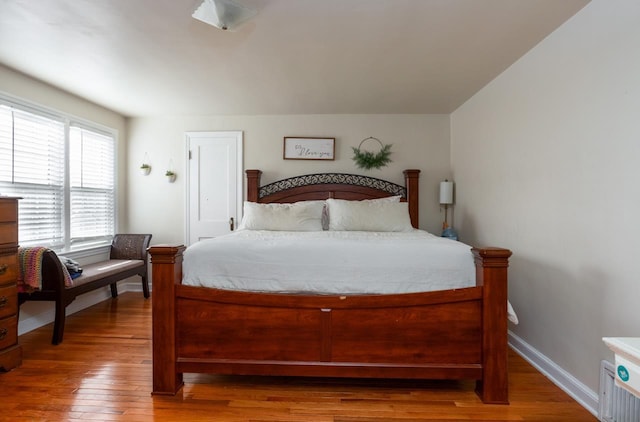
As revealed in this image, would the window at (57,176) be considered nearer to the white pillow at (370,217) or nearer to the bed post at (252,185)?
the bed post at (252,185)

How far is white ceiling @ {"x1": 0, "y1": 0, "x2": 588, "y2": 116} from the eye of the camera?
185 centimetres

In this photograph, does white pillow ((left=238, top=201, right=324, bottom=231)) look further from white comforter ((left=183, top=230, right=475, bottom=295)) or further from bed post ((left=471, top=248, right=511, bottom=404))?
bed post ((left=471, top=248, right=511, bottom=404))

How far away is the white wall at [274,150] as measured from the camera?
3895 millimetres

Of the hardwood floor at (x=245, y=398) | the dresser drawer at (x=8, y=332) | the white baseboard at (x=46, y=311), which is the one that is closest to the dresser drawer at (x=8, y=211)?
the dresser drawer at (x=8, y=332)

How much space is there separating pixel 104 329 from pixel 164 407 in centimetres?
159

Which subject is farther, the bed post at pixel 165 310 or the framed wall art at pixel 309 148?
the framed wall art at pixel 309 148

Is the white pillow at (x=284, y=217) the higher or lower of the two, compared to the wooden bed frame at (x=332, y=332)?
higher

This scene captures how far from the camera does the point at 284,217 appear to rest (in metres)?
3.13

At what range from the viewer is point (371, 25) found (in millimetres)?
1994

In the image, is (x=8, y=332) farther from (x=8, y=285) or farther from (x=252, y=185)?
(x=252, y=185)

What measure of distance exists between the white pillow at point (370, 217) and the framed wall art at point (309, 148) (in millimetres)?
899

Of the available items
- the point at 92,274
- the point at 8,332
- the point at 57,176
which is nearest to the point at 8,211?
the point at 8,332

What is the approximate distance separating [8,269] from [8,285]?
0.36 feet

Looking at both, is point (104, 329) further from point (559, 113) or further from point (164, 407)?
point (559, 113)
